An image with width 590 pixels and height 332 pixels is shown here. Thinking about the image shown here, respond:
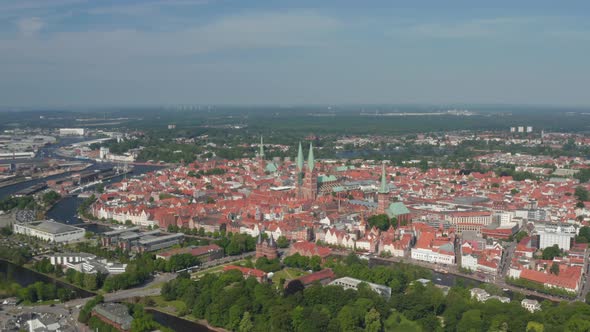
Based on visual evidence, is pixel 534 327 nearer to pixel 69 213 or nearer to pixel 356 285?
pixel 356 285

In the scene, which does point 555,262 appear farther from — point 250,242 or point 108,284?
point 108,284

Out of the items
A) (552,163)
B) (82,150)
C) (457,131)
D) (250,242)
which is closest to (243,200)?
(250,242)

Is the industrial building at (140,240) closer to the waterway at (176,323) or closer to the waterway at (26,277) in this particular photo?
the waterway at (26,277)

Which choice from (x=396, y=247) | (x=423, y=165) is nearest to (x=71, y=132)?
(x=423, y=165)

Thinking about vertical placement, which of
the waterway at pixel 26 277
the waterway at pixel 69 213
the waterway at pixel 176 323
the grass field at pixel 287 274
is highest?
the grass field at pixel 287 274

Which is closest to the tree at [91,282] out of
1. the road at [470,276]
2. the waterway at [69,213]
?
the waterway at [69,213]

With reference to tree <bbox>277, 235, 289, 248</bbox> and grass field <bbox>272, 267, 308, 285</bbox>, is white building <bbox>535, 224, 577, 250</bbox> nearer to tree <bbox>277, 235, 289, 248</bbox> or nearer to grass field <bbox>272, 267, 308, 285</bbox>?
grass field <bbox>272, 267, 308, 285</bbox>

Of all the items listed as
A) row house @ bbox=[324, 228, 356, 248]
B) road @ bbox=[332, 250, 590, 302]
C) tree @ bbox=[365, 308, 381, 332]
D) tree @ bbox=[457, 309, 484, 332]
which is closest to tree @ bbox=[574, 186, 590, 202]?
road @ bbox=[332, 250, 590, 302]
